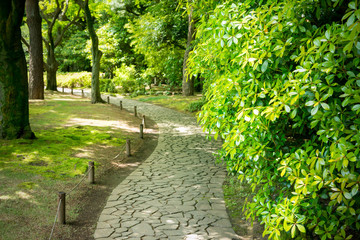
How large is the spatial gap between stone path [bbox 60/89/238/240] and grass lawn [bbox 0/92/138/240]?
3.23ft

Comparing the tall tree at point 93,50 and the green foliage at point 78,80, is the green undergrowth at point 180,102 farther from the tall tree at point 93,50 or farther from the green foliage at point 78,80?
the green foliage at point 78,80

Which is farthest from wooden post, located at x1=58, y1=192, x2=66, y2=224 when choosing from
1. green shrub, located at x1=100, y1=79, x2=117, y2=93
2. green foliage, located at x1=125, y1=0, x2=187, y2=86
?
green shrub, located at x1=100, y1=79, x2=117, y2=93

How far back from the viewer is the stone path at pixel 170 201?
605 cm

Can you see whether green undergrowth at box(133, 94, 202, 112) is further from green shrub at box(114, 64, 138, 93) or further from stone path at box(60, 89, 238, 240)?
stone path at box(60, 89, 238, 240)

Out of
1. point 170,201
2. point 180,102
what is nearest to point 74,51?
point 180,102

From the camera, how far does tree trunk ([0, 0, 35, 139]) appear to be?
10.6 meters

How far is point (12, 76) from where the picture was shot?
35.6 ft

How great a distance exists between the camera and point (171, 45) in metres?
28.9

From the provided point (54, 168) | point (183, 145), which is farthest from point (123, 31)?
point (54, 168)

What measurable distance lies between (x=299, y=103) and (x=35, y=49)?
72.5ft

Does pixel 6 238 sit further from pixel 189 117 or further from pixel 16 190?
pixel 189 117


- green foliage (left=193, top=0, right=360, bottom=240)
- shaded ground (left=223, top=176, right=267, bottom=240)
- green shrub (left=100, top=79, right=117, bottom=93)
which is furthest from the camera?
green shrub (left=100, top=79, right=117, bottom=93)

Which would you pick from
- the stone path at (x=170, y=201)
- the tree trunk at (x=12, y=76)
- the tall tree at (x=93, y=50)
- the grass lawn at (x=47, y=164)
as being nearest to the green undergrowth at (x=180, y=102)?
the tall tree at (x=93, y=50)

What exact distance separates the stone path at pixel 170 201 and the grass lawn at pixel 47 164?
98 centimetres
